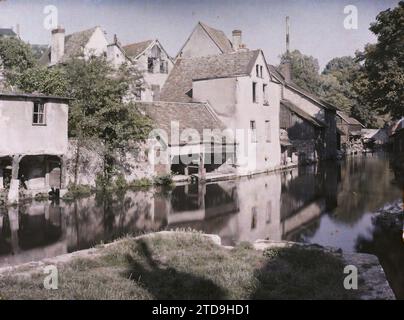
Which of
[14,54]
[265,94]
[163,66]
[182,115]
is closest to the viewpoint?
[182,115]

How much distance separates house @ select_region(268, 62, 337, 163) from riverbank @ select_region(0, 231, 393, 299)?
110 ft

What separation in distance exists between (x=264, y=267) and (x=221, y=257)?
1264mm

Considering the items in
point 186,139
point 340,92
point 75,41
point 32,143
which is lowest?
point 32,143

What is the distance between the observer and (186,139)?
30.3m

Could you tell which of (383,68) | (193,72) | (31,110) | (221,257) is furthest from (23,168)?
(383,68)

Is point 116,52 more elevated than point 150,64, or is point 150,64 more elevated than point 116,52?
point 150,64

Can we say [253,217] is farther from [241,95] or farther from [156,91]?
[156,91]

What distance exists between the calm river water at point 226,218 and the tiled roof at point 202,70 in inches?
410

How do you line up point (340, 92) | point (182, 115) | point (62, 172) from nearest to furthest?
point (62, 172), point (182, 115), point (340, 92)

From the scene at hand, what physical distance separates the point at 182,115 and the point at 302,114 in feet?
59.8

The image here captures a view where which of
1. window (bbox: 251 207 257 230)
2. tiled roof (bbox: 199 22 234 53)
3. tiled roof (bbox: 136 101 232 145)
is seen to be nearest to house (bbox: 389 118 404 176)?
tiled roof (bbox: 136 101 232 145)

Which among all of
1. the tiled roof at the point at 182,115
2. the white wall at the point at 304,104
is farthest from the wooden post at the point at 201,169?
the white wall at the point at 304,104

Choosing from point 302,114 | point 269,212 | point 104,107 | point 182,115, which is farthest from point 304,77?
point 269,212

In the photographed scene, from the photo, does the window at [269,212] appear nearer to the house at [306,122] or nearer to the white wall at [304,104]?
the house at [306,122]
